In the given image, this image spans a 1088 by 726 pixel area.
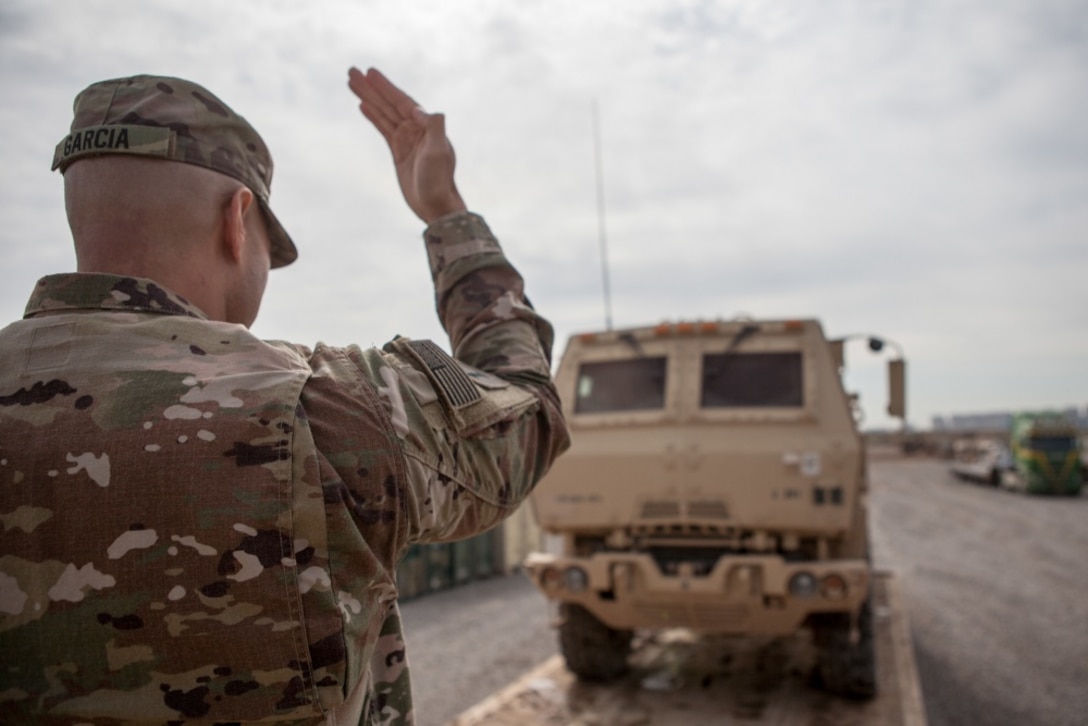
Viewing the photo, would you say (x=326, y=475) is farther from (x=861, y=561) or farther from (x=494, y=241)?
(x=861, y=561)

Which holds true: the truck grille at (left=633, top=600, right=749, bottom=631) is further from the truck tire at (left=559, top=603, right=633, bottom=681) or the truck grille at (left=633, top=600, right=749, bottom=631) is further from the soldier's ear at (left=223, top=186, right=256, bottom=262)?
the soldier's ear at (left=223, top=186, right=256, bottom=262)

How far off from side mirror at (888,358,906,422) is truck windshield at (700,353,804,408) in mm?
859

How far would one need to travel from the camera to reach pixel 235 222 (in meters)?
1.04

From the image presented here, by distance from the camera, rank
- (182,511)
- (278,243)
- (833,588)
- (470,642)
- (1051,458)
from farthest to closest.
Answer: (1051,458)
(470,642)
(833,588)
(278,243)
(182,511)

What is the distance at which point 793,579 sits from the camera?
14.8ft

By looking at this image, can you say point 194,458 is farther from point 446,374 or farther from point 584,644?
point 584,644

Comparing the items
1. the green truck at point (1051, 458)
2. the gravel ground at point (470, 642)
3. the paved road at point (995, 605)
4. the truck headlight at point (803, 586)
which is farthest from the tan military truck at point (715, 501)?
the green truck at point (1051, 458)

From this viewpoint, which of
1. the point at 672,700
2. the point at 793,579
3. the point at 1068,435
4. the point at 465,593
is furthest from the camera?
the point at 1068,435

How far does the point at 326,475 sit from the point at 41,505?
280mm

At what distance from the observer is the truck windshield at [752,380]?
5.02 metres

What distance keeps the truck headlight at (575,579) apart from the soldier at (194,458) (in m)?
3.88

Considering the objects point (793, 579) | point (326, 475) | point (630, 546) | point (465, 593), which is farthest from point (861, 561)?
point (465, 593)

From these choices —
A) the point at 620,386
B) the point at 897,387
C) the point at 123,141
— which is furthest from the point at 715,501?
the point at 123,141

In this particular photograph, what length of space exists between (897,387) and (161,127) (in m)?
5.30
